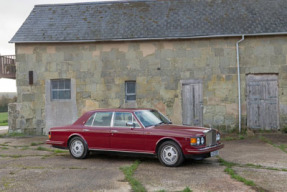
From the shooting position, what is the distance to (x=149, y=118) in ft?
30.7

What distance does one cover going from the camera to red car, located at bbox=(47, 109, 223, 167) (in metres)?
8.27

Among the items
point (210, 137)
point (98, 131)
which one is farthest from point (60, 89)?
point (210, 137)

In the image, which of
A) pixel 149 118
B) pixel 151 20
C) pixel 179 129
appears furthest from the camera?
pixel 151 20

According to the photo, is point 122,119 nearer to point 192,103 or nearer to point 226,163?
point 226,163

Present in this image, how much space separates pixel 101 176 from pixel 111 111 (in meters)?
Answer: 2.39

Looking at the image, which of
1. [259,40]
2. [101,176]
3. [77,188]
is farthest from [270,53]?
[77,188]

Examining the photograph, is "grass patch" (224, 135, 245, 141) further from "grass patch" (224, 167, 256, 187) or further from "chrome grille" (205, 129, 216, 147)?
"grass patch" (224, 167, 256, 187)

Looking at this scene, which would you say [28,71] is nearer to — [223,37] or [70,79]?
[70,79]

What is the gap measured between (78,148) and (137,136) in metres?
1.83

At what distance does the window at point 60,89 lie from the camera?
15.9m

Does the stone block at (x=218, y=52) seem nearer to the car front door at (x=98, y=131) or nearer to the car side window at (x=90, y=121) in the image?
the car front door at (x=98, y=131)

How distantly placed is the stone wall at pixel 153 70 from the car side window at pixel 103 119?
19.1 ft

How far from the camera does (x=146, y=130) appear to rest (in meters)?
8.71

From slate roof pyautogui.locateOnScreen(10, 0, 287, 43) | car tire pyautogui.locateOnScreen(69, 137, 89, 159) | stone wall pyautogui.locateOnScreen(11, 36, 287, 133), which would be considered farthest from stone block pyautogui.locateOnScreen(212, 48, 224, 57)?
car tire pyautogui.locateOnScreen(69, 137, 89, 159)
